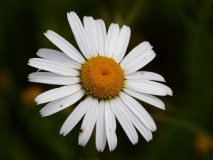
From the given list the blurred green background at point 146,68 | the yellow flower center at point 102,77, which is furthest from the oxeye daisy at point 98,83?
the blurred green background at point 146,68

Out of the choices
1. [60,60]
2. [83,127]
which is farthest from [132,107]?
[60,60]

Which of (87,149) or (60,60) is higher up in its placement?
(60,60)

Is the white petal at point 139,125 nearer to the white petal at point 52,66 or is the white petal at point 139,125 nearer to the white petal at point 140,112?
the white petal at point 140,112

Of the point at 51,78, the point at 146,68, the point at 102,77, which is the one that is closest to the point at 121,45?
the point at 102,77

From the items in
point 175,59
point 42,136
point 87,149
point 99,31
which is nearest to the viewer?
point 99,31

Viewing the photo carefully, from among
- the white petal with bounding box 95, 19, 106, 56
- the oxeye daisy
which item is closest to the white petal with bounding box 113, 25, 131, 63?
the oxeye daisy

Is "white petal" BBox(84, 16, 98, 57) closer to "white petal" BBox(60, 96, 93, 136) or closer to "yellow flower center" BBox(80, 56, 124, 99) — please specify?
"yellow flower center" BBox(80, 56, 124, 99)

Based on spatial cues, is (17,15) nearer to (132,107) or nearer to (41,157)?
(41,157)

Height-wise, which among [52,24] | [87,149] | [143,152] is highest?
[52,24]
